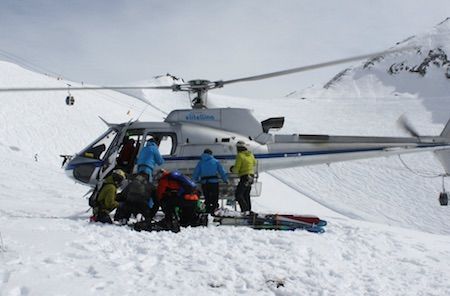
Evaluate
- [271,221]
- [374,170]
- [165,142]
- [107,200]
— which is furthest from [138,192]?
[374,170]

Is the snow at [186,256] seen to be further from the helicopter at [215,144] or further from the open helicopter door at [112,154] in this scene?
the helicopter at [215,144]

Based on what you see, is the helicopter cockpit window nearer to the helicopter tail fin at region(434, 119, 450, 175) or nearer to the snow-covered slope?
the snow-covered slope

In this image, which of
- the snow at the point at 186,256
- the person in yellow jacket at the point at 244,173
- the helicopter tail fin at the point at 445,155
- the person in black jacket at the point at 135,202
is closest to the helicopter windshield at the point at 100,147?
the snow at the point at 186,256

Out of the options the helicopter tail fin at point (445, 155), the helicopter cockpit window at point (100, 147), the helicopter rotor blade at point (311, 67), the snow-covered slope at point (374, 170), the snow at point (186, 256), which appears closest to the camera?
the snow at point (186, 256)

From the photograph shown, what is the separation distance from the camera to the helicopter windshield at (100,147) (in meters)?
10.7

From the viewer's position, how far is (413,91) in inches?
5310

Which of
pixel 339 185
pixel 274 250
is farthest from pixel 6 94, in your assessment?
pixel 274 250

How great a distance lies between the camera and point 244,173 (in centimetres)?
1002

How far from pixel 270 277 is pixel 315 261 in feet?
3.68

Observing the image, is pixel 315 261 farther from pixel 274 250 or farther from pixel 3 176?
pixel 3 176

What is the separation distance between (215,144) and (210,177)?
50.5 inches

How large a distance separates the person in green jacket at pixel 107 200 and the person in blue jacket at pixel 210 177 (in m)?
1.94

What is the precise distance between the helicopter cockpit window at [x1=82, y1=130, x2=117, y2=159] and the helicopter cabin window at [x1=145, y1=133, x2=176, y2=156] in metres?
0.91

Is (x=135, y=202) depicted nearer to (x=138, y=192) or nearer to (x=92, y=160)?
(x=138, y=192)
